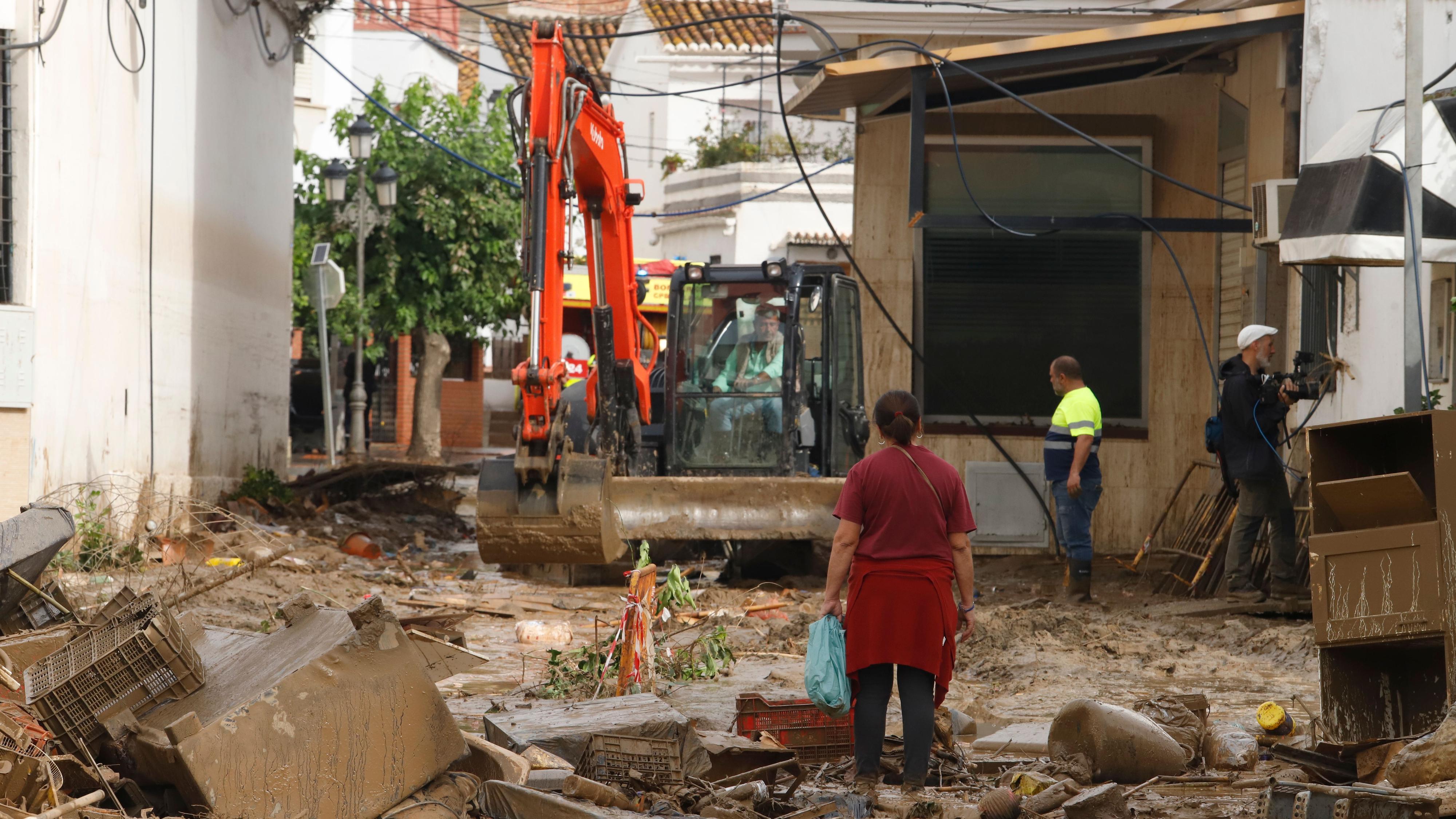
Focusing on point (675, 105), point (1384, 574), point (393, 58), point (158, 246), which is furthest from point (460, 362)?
point (1384, 574)

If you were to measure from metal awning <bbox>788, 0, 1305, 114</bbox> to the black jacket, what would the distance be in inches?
105

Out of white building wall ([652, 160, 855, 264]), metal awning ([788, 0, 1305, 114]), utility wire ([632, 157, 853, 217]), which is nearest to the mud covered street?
metal awning ([788, 0, 1305, 114])

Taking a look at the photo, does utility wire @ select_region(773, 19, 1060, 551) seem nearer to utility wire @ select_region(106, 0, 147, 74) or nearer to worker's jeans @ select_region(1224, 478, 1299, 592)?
worker's jeans @ select_region(1224, 478, 1299, 592)

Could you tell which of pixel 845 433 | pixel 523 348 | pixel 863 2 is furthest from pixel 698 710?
pixel 523 348

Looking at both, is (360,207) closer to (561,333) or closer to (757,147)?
(757,147)

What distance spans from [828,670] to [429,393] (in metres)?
22.1

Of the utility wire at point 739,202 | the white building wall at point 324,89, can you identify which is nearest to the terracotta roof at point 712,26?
the utility wire at point 739,202

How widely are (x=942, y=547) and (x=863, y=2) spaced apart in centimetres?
846

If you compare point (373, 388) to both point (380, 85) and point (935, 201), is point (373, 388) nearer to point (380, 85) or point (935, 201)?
point (380, 85)

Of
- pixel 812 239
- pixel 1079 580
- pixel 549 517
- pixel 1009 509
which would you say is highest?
pixel 812 239

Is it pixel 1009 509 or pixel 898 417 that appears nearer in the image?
pixel 898 417

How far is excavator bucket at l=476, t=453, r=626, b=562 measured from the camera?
8617 mm

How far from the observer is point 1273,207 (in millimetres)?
9977

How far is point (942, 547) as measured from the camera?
19.6 feet
